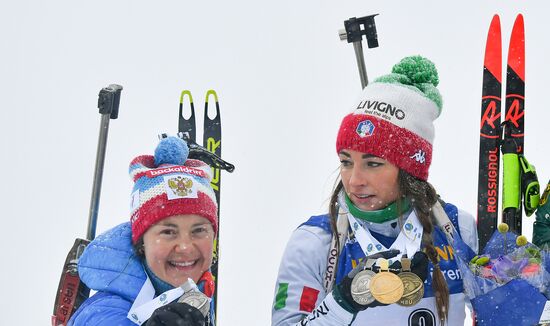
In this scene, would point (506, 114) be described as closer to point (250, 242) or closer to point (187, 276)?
point (187, 276)

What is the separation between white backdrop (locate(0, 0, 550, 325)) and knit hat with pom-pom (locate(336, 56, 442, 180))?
3.34 metres

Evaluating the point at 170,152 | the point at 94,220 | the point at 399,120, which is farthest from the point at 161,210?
the point at 399,120

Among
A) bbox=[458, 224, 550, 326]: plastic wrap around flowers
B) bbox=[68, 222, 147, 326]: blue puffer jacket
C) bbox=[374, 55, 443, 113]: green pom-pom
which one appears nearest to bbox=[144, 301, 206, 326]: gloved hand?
bbox=[68, 222, 147, 326]: blue puffer jacket

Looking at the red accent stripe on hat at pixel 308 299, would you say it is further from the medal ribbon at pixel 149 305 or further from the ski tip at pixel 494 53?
the ski tip at pixel 494 53

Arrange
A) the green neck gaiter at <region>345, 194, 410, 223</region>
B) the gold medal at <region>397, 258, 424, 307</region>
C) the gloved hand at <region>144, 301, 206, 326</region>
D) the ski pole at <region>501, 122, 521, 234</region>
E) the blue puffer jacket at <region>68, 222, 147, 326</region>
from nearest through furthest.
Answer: the gloved hand at <region>144, 301, 206, 326</region>, the gold medal at <region>397, 258, 424, 307</region>, the blue puffer jacket at <region>68, 222, 147, 326</region>, the green neck gaiter at <region>345, 194, 410, 223</region>, the ski pole at <region>501, 122, 521, 234</region>

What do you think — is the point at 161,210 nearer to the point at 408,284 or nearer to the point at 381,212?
the point at 381,212

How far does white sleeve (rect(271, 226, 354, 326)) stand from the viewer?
3592 mm

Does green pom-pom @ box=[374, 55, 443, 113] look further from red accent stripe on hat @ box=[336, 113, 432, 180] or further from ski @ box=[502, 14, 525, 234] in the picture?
ski @ box=[502, 14, 525, 234]

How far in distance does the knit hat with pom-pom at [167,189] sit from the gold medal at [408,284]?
32.9 inches

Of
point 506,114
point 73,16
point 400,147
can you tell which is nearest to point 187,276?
point 400,147

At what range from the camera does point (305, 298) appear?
11.8 feet

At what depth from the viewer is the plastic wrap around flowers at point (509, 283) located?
11.6 ft

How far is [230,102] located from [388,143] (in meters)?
6.00

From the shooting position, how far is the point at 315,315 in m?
3.40
